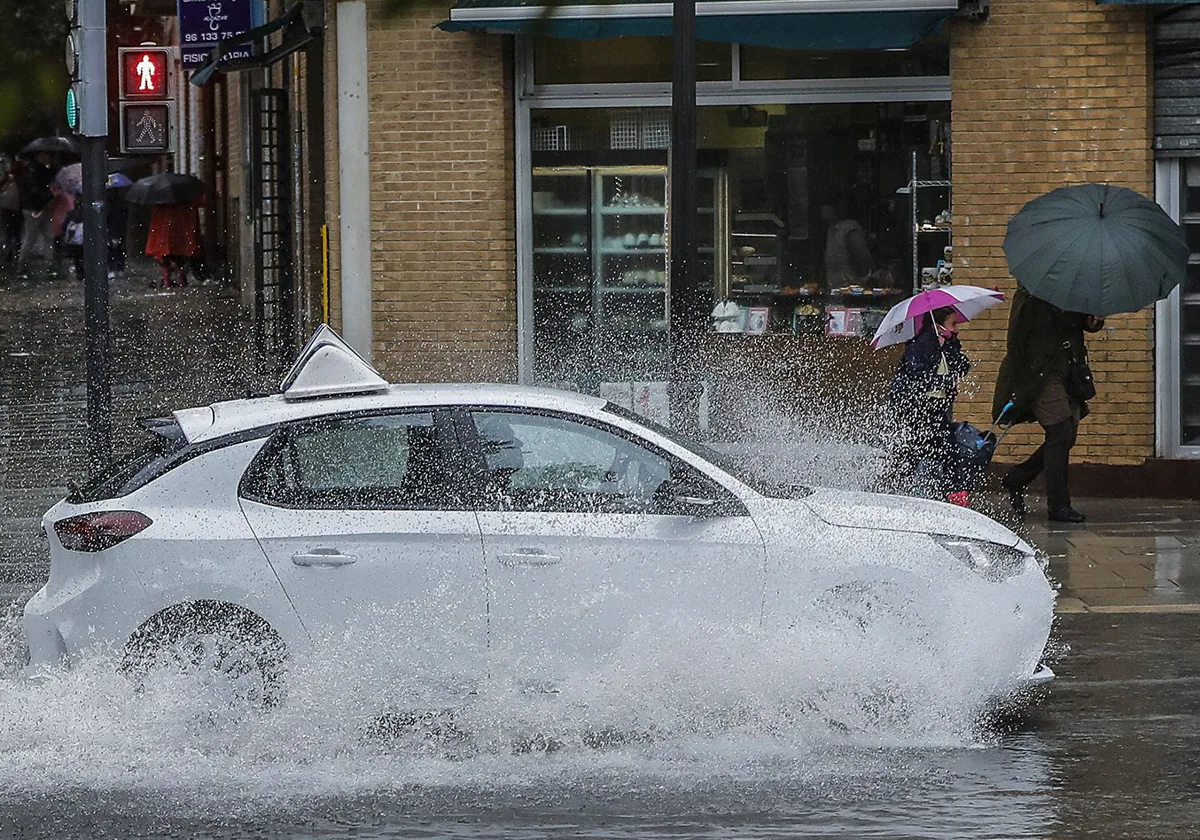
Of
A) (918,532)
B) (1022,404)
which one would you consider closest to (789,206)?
(1022,404)

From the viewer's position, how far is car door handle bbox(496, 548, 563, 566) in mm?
7172

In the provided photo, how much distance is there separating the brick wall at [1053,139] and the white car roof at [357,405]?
668 cm

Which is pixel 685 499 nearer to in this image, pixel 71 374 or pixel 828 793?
pixel 828 793

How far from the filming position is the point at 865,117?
1412 cm

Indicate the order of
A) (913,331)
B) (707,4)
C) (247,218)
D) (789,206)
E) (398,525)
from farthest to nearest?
1. (247,218)
2. (789,206)
3. (707,4)
4. (913,331)
5. (398,525)

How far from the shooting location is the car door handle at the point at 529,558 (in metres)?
7.17

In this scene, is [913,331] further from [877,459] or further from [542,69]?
[542,69]

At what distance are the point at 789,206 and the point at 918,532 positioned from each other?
710cm

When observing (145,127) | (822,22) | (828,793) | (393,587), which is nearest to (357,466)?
(393,587)

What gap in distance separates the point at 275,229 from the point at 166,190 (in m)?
8.93

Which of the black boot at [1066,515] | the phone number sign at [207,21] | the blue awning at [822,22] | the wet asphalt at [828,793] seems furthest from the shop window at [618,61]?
the wet asphalt at [828,793]

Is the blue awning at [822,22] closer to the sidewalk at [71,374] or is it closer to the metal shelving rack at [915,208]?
the metal shelving rack at [915,208]

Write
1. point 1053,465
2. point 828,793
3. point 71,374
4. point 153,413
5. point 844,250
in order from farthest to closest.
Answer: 1. point 71,374
2. point 153,413
3. point 844,250
4. point 1053,465
5. point 828,793

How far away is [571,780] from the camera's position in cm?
681
